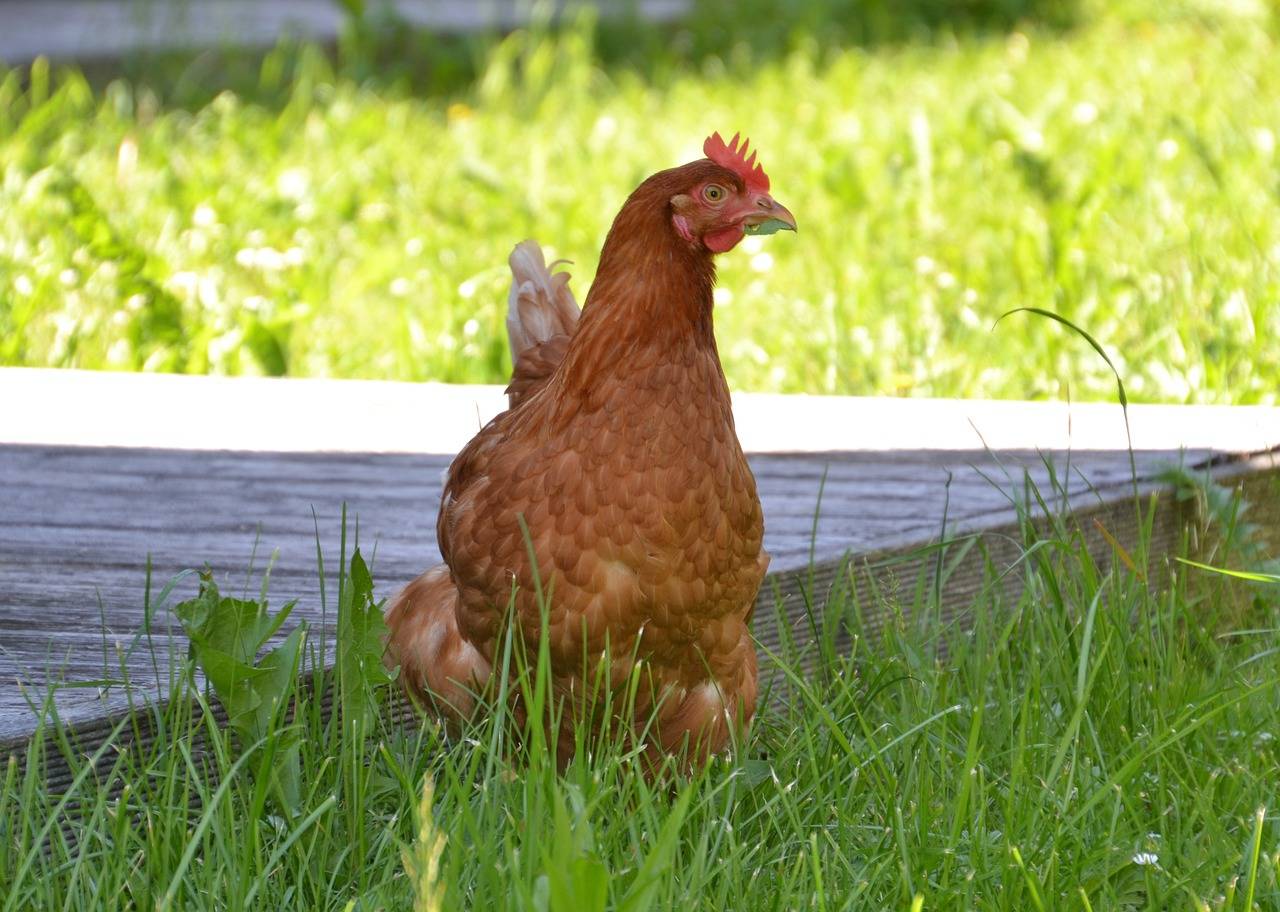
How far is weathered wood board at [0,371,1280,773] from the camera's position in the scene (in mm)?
2672

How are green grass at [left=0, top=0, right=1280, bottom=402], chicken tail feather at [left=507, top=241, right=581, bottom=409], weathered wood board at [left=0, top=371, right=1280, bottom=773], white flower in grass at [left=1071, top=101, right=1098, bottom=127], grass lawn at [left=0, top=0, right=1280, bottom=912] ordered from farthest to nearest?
white flower in grass at [left=1071, top=101, right=1098, bottom=127] → green grass at [left=0, top=0, right=1280, bottom=402] → chicken tail feather at [left=507, top=241, right=581, bottom=409] → weathered wood board at [left=0, top=371, right=1280, bottom=773] → grass lawn at [left=0, top=0, right=1280, bottom=912]

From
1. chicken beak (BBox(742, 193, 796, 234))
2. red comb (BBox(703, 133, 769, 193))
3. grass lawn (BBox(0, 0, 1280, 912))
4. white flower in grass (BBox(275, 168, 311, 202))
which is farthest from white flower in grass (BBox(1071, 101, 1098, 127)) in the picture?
chicken beak (BBox(742, 193, 796, 234))

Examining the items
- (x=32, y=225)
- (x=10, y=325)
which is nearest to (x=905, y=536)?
(x=10, y=325)

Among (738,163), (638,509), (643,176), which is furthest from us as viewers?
(643,176)

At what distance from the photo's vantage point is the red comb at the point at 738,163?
2.41m

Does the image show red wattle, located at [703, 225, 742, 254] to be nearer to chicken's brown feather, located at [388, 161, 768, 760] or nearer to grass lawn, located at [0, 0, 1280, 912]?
chicken's brown feather, located at [388, 161, 768, 760]

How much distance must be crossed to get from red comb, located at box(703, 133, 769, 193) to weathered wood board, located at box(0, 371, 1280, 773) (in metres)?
0.62

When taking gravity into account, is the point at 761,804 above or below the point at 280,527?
below

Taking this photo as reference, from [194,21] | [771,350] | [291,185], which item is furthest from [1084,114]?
[194,21]

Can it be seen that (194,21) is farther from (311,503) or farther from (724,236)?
(724,236)

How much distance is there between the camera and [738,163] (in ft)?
8.03

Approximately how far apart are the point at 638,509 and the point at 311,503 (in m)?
1.24

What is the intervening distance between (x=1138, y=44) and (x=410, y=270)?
593 centimetres

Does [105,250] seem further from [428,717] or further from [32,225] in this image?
[428,717]
